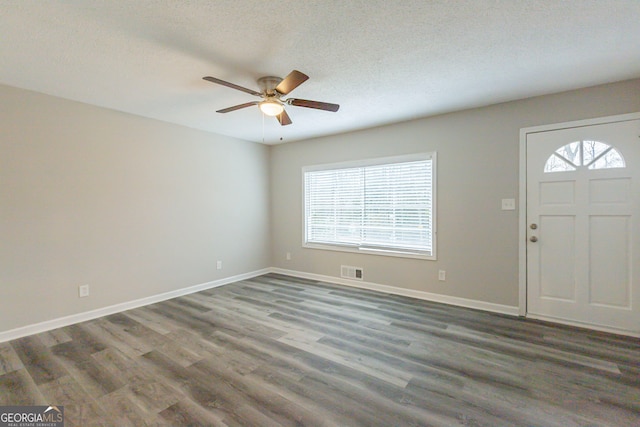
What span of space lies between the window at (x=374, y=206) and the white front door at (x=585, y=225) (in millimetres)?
1183

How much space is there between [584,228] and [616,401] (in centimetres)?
177

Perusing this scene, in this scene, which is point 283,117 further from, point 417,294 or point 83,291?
point 83,291

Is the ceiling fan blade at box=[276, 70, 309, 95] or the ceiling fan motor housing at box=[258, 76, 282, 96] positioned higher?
the ceiling fan motor housing at box=[258, 76, 282, 96]

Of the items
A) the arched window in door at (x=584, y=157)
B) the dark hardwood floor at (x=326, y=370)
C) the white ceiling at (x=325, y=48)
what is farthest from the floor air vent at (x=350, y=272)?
the arched window in door at (x=584, y=157)

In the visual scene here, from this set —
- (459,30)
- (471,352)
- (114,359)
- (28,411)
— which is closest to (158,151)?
(114,359)

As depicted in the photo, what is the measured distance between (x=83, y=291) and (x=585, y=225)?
5635 mm

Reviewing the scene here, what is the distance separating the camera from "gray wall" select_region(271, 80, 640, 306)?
10.2ft

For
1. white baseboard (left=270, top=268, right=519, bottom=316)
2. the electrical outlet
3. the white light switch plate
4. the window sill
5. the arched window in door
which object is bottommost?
white baseboard (left=270, top=268, right=519, bottom=316)

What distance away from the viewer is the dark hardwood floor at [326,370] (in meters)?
1.81

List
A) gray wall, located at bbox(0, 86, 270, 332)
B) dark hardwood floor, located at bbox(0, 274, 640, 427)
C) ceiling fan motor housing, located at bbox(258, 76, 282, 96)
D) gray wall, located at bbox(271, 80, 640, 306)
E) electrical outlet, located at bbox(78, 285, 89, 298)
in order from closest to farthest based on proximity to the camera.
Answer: dark hardwood floor, located at bbox(0, 274, 640, 427) < ceiling fan motor housing, located at bbox(258, 76, 282, 96) < gray wall, located at bbox(0, 86, 270, 332) < gray wall, located at bbox(271, 80, 640, 306) < electrical outlet, located at bbox(78, 285, 89, 298)

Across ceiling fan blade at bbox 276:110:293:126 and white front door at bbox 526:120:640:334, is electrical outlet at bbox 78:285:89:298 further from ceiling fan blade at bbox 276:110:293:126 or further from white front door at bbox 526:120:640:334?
white front door at bbox 526:120:640:334

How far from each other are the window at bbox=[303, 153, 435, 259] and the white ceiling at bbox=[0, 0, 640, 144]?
1.15 metres

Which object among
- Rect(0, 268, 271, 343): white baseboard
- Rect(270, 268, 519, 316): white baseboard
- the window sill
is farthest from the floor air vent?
Rect(0, 268, 271, 343): white baseboard

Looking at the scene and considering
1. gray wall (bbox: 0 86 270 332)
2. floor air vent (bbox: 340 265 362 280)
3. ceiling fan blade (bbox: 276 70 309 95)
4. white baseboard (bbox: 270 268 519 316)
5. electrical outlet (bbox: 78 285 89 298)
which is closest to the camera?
ceiling fan blade (bbox: 276 70 309 95)
